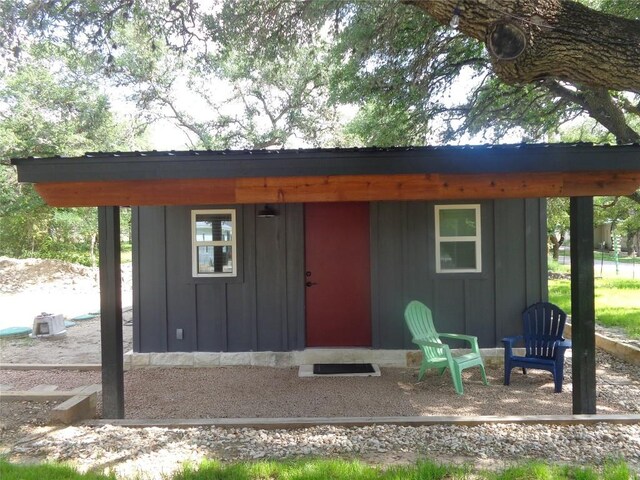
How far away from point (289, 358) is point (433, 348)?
1.94m

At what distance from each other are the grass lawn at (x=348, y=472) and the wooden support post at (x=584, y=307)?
1055 mm

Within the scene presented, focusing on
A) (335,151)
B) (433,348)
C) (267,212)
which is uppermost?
(335,151)

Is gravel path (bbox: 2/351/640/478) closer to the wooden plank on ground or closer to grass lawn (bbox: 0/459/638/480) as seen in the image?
the wooden plank on ground

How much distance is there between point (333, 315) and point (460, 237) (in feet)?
6.65

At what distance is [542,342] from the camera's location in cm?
546

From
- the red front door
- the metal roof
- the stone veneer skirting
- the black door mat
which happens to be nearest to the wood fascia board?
the metal roof

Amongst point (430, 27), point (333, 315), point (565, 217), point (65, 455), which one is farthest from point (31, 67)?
point (565, 217)

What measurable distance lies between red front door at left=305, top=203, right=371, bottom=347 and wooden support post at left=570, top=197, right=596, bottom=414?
109 inches

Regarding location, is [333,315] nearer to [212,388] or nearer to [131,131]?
[212,388]

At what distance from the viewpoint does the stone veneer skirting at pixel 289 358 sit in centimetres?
610

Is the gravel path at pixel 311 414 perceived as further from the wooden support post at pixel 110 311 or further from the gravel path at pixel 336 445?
the wooden support post at pixel 110 311

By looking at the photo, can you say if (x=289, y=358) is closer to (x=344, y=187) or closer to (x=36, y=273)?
(x=344, y=187)

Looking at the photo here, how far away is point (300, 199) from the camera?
4.07m

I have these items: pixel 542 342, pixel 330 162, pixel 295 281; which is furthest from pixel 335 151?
pixel 542 342
